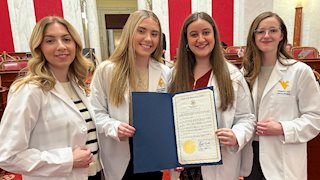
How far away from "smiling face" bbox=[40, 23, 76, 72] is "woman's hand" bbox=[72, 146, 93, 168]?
1.49ft

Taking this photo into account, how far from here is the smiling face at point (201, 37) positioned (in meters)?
1.41

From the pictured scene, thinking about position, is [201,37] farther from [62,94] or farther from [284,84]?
[62,94]

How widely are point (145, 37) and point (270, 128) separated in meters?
0.93

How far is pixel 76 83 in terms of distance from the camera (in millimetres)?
1401

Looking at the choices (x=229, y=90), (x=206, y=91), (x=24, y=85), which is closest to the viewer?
(x=24, y=85)

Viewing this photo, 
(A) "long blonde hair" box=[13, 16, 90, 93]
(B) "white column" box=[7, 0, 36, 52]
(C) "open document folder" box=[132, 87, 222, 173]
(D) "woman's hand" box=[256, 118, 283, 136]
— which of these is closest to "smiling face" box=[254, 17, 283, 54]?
(D) "woman's hand" box=[256, 118, 283, 136]

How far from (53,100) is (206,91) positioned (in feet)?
2.57

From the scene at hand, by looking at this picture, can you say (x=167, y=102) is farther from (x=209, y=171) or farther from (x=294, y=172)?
(x=294, y=172)

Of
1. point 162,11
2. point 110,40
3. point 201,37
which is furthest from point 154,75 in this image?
point 110,40

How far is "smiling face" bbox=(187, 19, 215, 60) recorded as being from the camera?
55.6 inches

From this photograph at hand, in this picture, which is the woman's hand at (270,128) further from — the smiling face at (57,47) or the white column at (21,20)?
the white column at (21,20)

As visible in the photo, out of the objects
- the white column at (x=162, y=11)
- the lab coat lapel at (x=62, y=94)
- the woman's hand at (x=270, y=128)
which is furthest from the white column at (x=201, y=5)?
the lab coat lapel at (x=62, y=94)

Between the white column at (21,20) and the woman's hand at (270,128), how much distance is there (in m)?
8.42

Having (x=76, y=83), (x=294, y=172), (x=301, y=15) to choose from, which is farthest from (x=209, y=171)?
(x=301, y=15)
